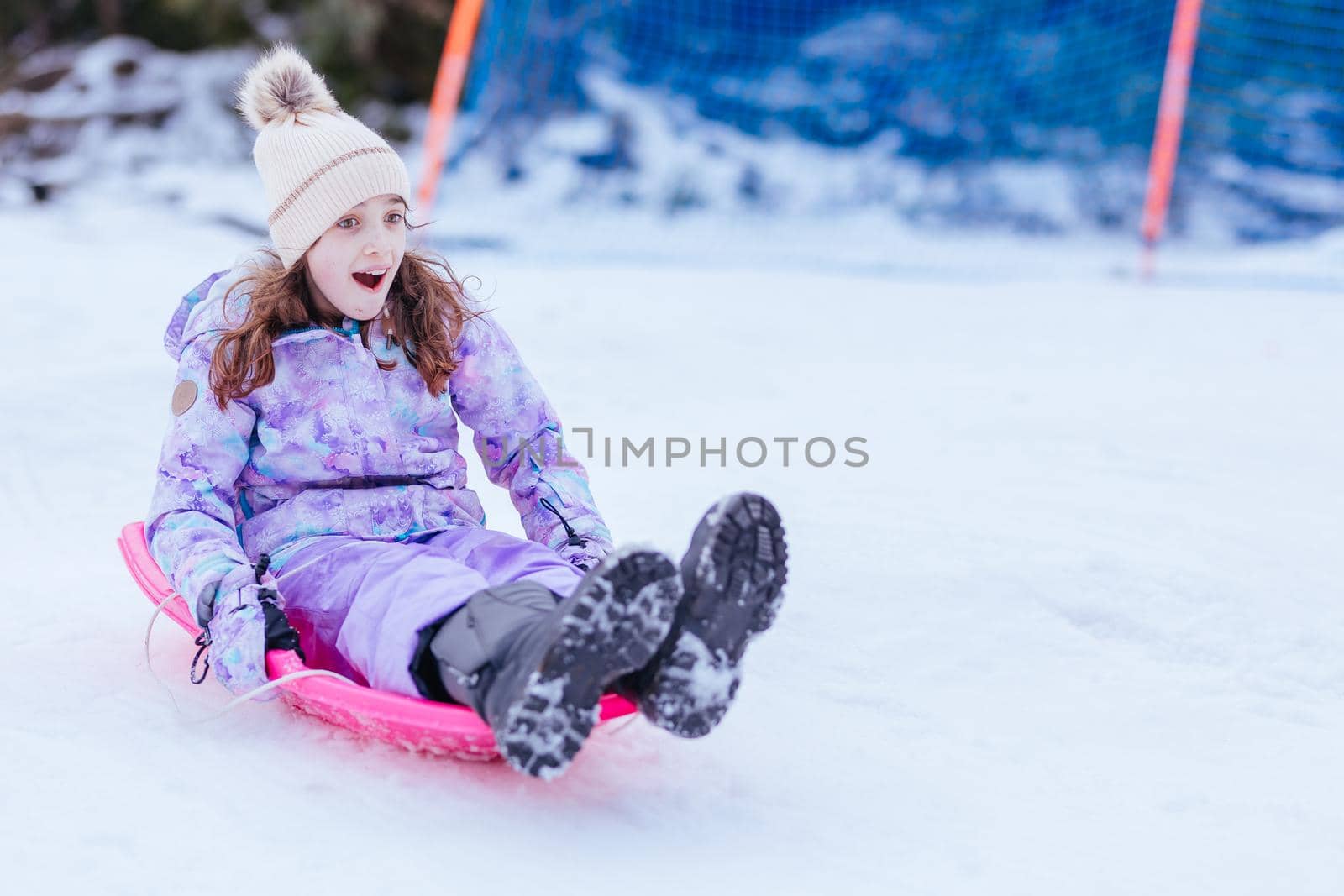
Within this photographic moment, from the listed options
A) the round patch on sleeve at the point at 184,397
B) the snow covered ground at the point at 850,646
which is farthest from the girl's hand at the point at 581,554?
the round patch on sleeve at the point at 184,397

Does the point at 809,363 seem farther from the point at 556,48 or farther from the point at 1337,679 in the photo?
the point at 556,48

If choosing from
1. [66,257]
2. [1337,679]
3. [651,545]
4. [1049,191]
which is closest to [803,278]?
[1049,191]

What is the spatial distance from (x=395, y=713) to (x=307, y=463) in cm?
38

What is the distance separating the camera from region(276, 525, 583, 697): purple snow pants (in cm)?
131

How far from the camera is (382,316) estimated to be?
5.18 feet

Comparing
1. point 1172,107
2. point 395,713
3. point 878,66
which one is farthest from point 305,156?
point 878,66

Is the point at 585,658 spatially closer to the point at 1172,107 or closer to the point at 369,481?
the point at 369,481

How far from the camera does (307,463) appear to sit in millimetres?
1508

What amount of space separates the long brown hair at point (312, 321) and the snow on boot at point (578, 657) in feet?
1.69

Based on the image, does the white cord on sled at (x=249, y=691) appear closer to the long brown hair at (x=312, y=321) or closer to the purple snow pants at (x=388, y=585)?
the purple snow pants at (x=388, y=585)

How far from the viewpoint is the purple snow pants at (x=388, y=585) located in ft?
4.29

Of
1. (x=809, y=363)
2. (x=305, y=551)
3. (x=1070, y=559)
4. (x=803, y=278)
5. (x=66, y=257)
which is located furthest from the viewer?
(x=803, y=278)

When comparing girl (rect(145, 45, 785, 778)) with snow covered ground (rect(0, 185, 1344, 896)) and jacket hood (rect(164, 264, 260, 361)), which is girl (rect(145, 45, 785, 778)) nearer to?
jacket hood (rect(164, 264, 260, 361))

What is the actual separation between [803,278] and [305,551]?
3.07m
